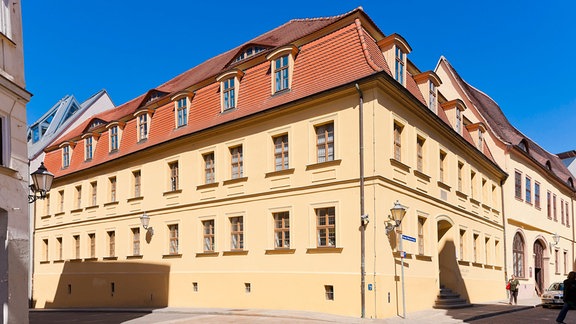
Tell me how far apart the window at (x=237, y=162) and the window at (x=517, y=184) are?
1768cm

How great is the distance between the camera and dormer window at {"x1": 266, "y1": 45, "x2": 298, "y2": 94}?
66.3 ft

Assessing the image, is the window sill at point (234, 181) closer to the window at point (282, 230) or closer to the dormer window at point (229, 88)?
the window at point (282, 230)

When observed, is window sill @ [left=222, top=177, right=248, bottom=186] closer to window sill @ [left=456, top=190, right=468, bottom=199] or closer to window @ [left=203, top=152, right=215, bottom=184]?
Answer: window @ [left=203, top=152, right=215, bottom=184]

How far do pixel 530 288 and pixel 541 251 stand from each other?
4.62m

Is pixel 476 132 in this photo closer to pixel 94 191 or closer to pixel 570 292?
pixel 570 292

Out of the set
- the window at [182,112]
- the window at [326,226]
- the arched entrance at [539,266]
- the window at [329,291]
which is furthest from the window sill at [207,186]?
the arched entrance at [539,266]

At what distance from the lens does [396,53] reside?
64.6 feet

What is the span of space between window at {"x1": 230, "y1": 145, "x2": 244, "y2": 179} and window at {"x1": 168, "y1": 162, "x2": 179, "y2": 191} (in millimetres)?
3678

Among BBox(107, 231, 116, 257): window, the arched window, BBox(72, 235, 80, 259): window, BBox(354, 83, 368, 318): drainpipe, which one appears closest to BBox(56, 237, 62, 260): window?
BBox(72, 235, 80, 259): window

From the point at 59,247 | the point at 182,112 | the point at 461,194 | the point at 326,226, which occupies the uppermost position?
the point at 182,112

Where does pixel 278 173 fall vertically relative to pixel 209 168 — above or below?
below

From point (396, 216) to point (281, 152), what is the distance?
5.35 m

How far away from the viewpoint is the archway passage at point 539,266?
34.3m

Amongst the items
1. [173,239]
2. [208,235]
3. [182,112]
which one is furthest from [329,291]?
[182,112]
